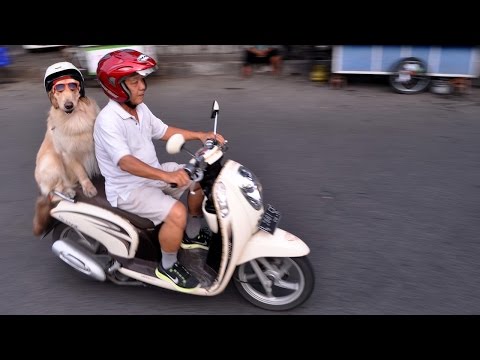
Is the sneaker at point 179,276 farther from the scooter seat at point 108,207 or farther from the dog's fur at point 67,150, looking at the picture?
the dog's fur at point 67,150

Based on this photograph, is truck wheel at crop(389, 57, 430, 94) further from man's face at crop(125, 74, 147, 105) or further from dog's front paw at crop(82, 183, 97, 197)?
dog's front paw at crop(82, 183, 97, 197)

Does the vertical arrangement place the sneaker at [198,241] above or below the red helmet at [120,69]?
below

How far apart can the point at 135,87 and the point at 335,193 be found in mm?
2482

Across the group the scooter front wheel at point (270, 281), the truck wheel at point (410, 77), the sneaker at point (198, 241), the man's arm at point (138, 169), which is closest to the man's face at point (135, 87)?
the man's arm at point (138, 169)

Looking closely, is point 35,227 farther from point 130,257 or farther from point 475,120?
point 475,120

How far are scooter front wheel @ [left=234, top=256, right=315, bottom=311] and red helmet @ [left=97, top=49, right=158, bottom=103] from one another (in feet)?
4.61

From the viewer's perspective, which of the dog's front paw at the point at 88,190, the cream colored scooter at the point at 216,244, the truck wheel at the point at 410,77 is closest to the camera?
the cream colored scooter at the point at 216,244

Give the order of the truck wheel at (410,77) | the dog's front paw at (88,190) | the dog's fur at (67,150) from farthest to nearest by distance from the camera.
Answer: the truck wheel at (410,77)
the dog's front paw at (88,190)
the dog's fur at (67,150)

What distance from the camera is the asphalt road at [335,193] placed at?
126 inches

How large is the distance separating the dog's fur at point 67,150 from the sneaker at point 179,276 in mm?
748

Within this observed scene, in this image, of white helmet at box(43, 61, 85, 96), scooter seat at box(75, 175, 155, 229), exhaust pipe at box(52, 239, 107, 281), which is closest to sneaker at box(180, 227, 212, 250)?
scooter seat at box(75, 175, 155, 229)

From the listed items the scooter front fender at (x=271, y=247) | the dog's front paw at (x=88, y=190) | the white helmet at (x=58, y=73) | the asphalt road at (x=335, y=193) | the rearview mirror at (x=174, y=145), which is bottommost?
the asphalt road at (x=335, y=193)

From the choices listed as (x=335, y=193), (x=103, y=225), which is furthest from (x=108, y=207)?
(x=335, y=193)

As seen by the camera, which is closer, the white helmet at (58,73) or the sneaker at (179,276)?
the white helmet at (58,73)
